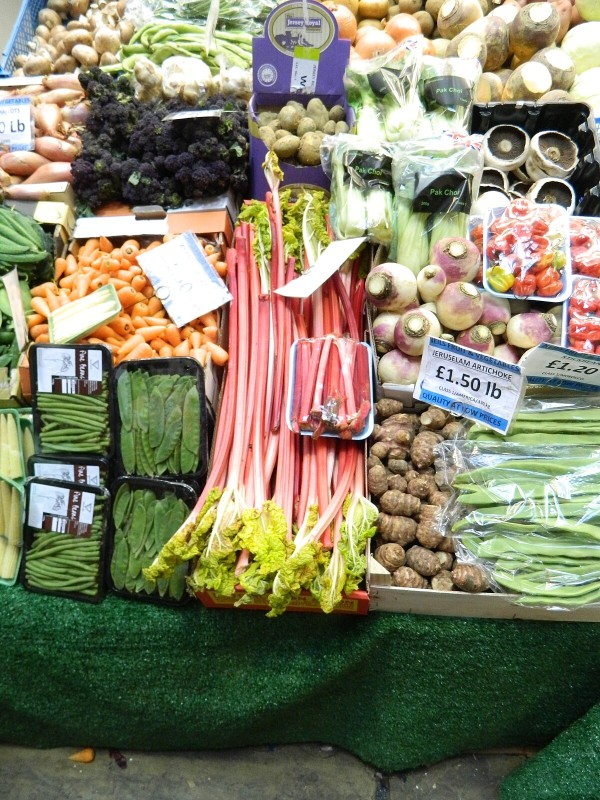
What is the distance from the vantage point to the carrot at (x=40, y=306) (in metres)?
2.05

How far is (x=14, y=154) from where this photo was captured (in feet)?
8.33

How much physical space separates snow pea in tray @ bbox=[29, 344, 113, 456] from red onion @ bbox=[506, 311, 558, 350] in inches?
54.8

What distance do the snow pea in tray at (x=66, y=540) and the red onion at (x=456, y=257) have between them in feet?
4.52

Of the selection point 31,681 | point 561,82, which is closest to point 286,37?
point 561,82

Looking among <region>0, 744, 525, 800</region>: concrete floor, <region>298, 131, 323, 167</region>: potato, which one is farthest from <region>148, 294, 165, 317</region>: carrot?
<region>0, 744, 525, 800</region>: concrete floor

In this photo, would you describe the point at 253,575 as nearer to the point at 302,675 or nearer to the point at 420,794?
the point at 302,675

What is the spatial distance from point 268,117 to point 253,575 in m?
2.09

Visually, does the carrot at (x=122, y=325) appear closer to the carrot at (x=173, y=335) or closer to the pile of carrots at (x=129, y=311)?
the pile of carrots at (x=129, y=311)

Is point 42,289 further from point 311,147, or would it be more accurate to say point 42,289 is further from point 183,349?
point 311,147

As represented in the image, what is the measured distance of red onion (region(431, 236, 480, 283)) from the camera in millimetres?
1759

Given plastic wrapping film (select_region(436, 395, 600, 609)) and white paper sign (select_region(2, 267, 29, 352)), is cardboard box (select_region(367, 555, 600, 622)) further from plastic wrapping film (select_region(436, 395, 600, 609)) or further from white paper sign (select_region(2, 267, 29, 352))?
white paper sign (select_region(2, 267, 29, 352))

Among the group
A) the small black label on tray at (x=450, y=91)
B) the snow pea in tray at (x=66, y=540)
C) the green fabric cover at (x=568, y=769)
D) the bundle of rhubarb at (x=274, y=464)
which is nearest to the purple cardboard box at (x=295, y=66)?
the bundle of rhubarb at (x=274, y=464)

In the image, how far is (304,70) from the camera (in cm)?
234

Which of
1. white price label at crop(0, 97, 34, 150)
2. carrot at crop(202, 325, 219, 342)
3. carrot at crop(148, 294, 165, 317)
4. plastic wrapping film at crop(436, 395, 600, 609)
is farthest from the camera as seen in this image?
white price label at crop(0, 97, 34, 150)
